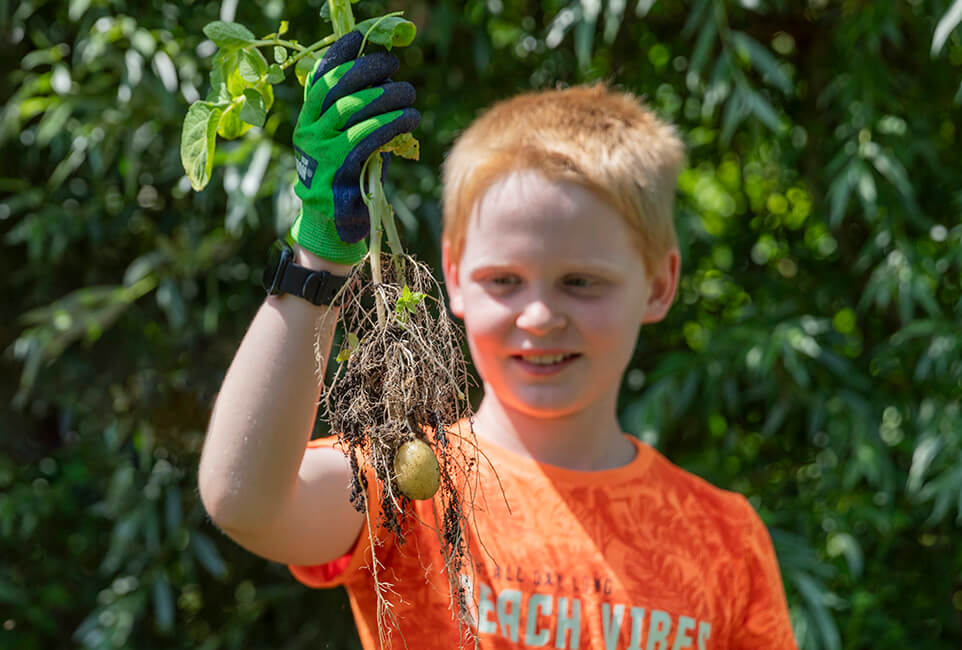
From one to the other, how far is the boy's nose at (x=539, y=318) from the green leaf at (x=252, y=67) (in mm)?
473

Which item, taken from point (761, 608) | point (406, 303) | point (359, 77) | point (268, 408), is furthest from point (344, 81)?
point (761, 608)

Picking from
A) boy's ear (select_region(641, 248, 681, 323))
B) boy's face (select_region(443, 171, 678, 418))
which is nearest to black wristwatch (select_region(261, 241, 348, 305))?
boy's face (select_region(443, 171, 678, 418))

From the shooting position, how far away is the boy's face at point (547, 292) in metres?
1.32

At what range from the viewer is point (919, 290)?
8.00ft

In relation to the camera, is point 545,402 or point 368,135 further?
point 545,402

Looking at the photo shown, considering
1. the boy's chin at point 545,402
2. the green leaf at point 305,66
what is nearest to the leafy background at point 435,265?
the boy's chin at point 545,402

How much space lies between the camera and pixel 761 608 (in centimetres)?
142

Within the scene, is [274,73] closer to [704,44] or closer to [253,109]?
[253,109]

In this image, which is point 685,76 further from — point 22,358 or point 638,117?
point 22,358

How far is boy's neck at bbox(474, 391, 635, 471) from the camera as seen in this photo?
1.44m

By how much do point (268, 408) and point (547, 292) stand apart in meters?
0.45

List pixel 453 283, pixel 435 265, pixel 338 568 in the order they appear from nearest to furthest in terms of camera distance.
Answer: pixel 338 568 < pixel 453 283 < pixel 435 265

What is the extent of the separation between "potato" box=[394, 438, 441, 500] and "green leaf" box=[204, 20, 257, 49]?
1.59 ft

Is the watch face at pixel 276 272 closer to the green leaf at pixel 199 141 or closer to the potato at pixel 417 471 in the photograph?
the green leaf at pixel 199 141
